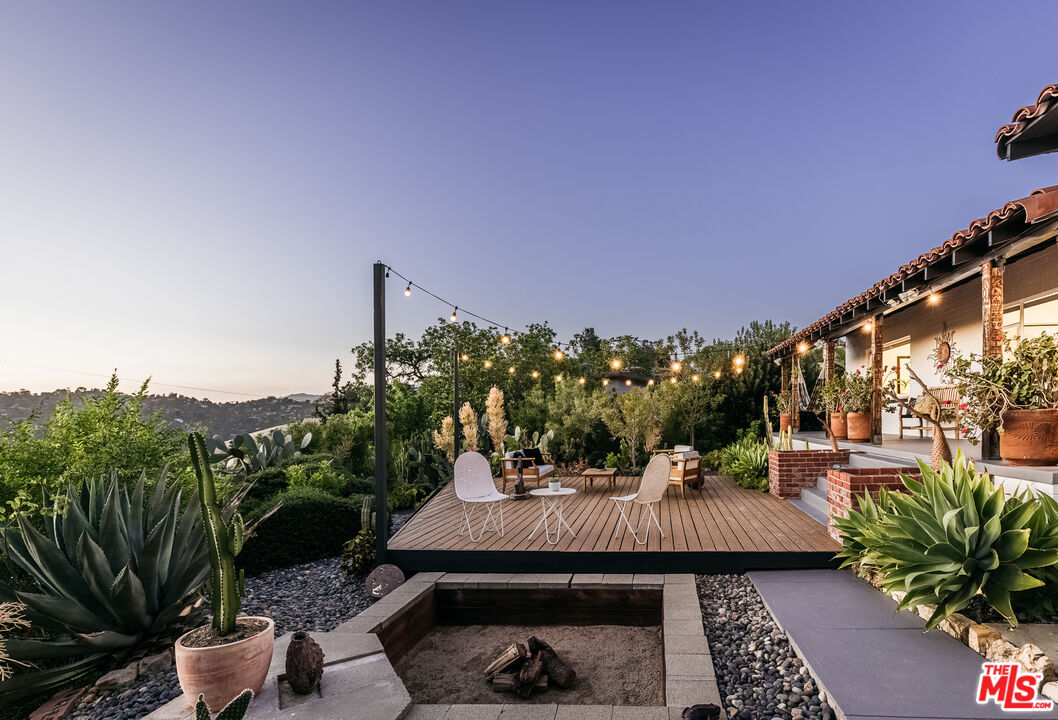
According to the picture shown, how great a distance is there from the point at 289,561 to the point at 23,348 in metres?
6.04

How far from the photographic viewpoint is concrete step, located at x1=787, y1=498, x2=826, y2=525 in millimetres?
6121

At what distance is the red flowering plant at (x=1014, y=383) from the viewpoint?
436 cm

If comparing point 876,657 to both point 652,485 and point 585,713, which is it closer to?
point 585,713

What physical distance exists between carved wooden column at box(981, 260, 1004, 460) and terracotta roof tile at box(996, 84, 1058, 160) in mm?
1191

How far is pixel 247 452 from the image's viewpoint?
9148mm

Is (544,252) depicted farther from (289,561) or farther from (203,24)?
(289,561)

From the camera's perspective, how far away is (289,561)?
5945mm

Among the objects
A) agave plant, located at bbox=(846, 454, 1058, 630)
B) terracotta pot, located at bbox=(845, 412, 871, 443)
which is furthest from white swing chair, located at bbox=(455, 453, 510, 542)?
terracotta pot, located at bbox=(845, 412, 871, 443)

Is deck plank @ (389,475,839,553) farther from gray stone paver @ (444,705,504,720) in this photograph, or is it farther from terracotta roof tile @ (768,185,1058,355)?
terracotta roof tile @ (768,185,1058,355)

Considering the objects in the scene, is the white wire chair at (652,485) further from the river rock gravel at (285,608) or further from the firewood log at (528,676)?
the river rock gravel at (285,608)

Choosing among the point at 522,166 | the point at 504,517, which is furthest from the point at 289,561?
the point at 522,166

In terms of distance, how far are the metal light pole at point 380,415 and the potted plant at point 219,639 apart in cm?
239

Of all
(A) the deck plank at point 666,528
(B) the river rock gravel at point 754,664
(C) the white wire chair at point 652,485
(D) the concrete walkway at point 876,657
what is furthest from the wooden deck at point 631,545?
(D) the concrete walkway at point 876,657

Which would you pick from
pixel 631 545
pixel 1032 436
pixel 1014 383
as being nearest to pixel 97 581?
pixel 631 545
